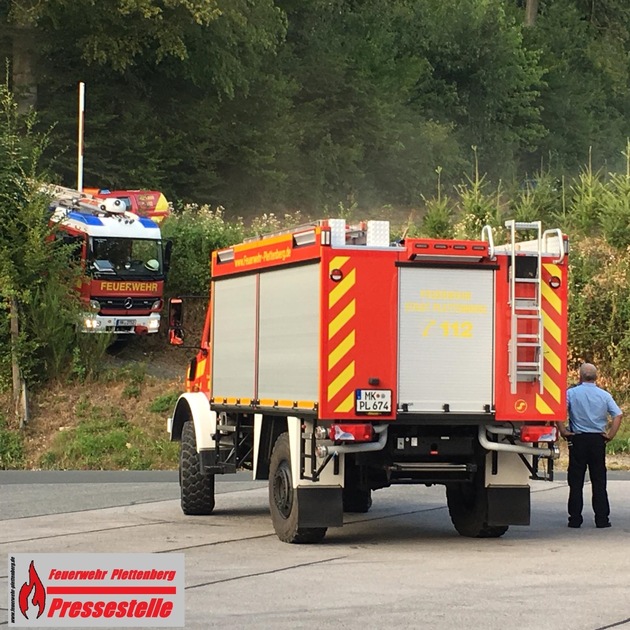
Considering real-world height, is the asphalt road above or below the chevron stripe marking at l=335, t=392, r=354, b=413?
below

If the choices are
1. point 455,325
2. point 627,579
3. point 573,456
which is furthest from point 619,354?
point 627,579

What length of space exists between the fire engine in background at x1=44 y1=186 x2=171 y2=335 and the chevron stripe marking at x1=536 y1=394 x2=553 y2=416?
52.8ft

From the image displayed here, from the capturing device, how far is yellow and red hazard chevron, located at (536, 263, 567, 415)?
589 inches

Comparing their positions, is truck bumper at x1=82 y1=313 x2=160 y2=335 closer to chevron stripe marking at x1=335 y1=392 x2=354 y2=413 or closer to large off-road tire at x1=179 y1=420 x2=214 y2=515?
large off-road tire at x1=179 y1=420 x2=214 y2=515

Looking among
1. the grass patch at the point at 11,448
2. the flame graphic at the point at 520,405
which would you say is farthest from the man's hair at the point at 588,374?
the grass patch at the point at 11,448

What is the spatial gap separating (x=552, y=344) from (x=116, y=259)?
17851 millimetres

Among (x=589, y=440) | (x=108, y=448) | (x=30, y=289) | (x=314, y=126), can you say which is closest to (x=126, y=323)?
(x=30, y=289)

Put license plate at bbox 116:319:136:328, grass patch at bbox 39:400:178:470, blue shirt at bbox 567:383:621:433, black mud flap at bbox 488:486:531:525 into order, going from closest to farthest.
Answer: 1. black mud flap at bbox 488:486:531:525
2. blue shirt at bbox 567:383:621:433
3. grass patch at bbox 39:400:178:470
4. license plate at bbox 116:319:136:328

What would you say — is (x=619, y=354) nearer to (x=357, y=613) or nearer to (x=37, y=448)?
(x=37, y=448)

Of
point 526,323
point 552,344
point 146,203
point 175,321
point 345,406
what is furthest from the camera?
point 146,203

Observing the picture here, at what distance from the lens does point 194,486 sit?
17.7 metres

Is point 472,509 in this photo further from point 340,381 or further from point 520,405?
point 340,381

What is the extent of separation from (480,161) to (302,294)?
2272 inches

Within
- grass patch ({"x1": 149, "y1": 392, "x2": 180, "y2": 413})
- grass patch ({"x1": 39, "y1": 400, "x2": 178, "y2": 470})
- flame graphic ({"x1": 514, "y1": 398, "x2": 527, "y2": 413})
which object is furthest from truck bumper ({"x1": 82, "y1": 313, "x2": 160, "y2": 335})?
flame graphic ({"x1": 514, "y1": 398, "x2": 527, "y2": 413})
